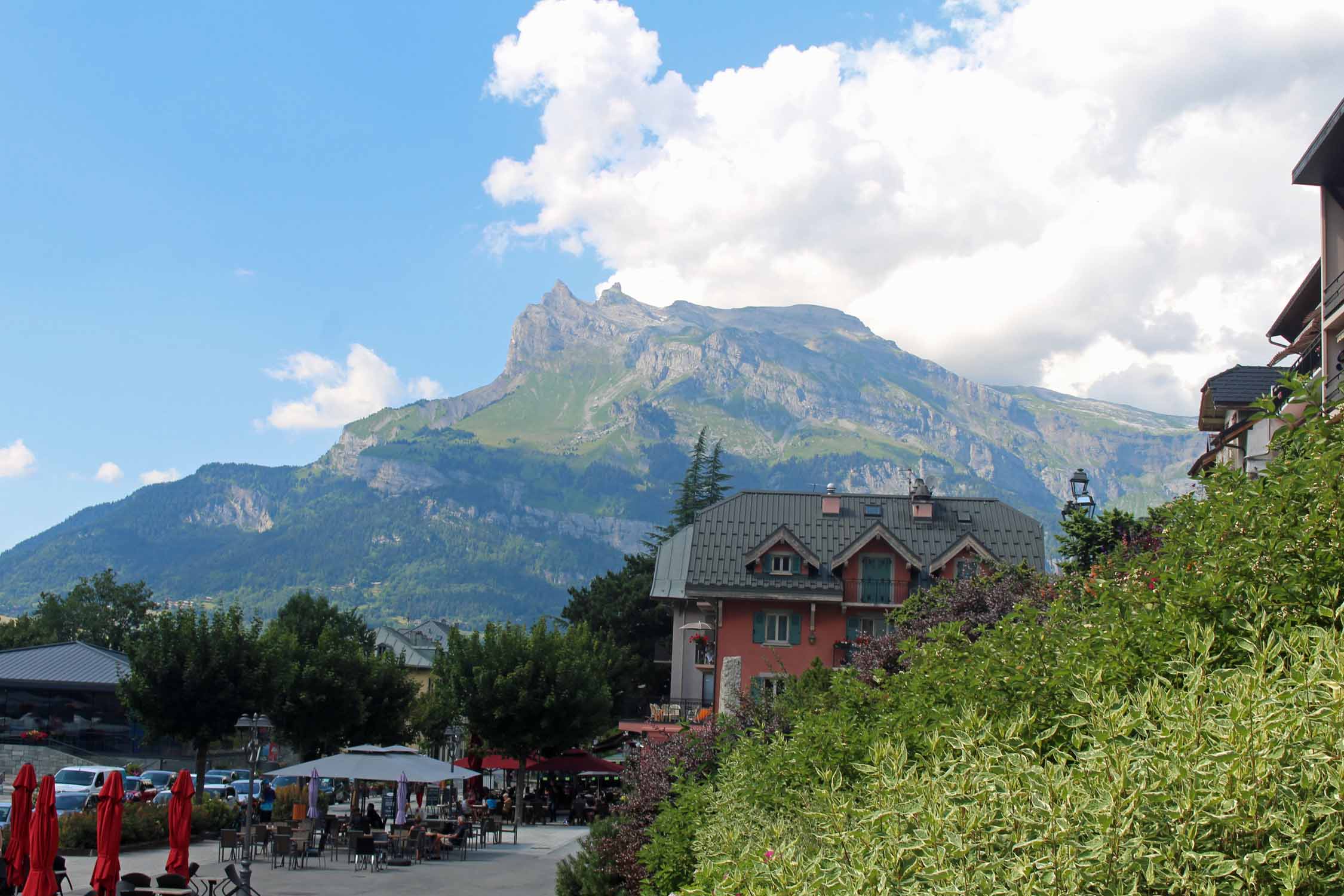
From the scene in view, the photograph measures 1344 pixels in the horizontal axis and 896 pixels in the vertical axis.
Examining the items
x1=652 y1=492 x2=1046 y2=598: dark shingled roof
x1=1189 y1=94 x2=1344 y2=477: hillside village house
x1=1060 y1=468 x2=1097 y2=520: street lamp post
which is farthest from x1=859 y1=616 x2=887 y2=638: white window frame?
x1=1060 y1=468 x2=1097 y2=520: street lamp post

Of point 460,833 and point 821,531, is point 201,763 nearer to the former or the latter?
point 460,833

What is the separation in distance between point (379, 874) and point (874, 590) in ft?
76.9

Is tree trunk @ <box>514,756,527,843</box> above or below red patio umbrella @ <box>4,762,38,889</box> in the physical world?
below

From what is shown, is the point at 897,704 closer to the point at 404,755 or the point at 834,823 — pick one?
the point at 834,823

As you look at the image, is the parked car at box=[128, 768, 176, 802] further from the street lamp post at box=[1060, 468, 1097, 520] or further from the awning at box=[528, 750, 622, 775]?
the street lamp post at box=[1060, 468, 1097, 520]

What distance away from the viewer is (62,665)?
65375mm

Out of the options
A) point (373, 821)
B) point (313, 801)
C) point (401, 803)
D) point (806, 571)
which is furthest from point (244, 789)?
point (806, 571)

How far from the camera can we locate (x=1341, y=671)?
181 inches

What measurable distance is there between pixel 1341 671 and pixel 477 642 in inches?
1721

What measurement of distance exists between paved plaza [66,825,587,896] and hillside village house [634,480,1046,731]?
13.0 meters

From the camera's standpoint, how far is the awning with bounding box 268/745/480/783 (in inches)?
1219

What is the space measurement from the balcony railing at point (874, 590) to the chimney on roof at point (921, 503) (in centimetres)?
439

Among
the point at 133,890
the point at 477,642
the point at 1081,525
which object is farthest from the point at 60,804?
the point at 1081,525

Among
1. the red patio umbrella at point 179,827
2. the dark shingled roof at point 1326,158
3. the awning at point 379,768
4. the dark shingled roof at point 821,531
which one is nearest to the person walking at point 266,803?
the awning at point 379,768
